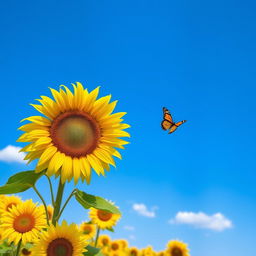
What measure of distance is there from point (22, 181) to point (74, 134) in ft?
2.44

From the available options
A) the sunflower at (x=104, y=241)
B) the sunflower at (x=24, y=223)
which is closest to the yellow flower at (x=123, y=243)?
the sunflower at (x=104, y=241)

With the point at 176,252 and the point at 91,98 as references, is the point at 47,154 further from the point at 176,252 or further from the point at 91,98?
the point at 176,252

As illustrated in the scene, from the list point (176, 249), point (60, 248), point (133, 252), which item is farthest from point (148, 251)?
point (60, 248)

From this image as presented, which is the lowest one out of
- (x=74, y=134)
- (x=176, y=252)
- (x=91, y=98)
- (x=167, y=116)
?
(x=74, y=134)

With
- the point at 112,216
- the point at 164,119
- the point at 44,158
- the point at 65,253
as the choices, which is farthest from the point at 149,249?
the point at 44,158

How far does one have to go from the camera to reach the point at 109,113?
14.9ft

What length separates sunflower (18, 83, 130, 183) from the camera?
4266 mm

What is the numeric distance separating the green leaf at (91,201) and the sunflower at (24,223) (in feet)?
5.64

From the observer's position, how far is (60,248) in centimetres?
457

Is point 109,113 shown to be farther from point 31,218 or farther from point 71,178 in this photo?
point 31,218

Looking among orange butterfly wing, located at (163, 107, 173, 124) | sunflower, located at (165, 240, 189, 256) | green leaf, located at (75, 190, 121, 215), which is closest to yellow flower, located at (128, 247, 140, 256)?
sunflower, located at (165, 240, 189, 256)

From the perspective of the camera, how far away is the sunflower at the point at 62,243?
14.7 feet

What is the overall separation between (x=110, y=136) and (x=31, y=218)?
2.19 metres

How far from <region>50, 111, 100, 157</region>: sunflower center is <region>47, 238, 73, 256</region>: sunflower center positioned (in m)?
1.01
